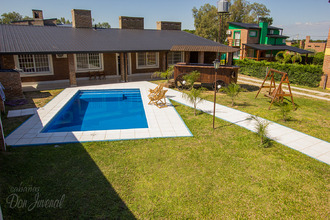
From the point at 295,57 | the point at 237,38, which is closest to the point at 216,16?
the point at 237,38

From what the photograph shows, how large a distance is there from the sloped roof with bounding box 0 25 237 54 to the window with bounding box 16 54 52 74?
1.46 m

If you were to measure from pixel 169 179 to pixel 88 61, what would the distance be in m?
16.3

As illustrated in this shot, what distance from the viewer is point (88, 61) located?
760 inches

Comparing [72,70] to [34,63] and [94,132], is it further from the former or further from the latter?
[94,132]

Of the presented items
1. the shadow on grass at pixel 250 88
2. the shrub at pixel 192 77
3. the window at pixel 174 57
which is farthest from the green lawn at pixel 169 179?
the window at pixel 174 57

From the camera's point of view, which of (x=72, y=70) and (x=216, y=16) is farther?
(x=216, y=16)

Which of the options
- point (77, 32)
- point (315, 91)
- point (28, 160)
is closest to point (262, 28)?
point (315, 91)

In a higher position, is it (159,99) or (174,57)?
(174,57)

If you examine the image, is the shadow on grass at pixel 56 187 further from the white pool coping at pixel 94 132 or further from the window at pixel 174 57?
the window at pixel 174 57

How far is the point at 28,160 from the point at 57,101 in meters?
6.85

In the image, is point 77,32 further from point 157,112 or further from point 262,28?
point 262,28

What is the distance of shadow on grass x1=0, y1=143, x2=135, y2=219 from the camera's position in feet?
14.5

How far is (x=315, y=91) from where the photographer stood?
53.1 feet

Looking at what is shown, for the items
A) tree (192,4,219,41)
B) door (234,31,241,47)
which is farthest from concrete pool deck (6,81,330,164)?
tree (192,4,219,41)
